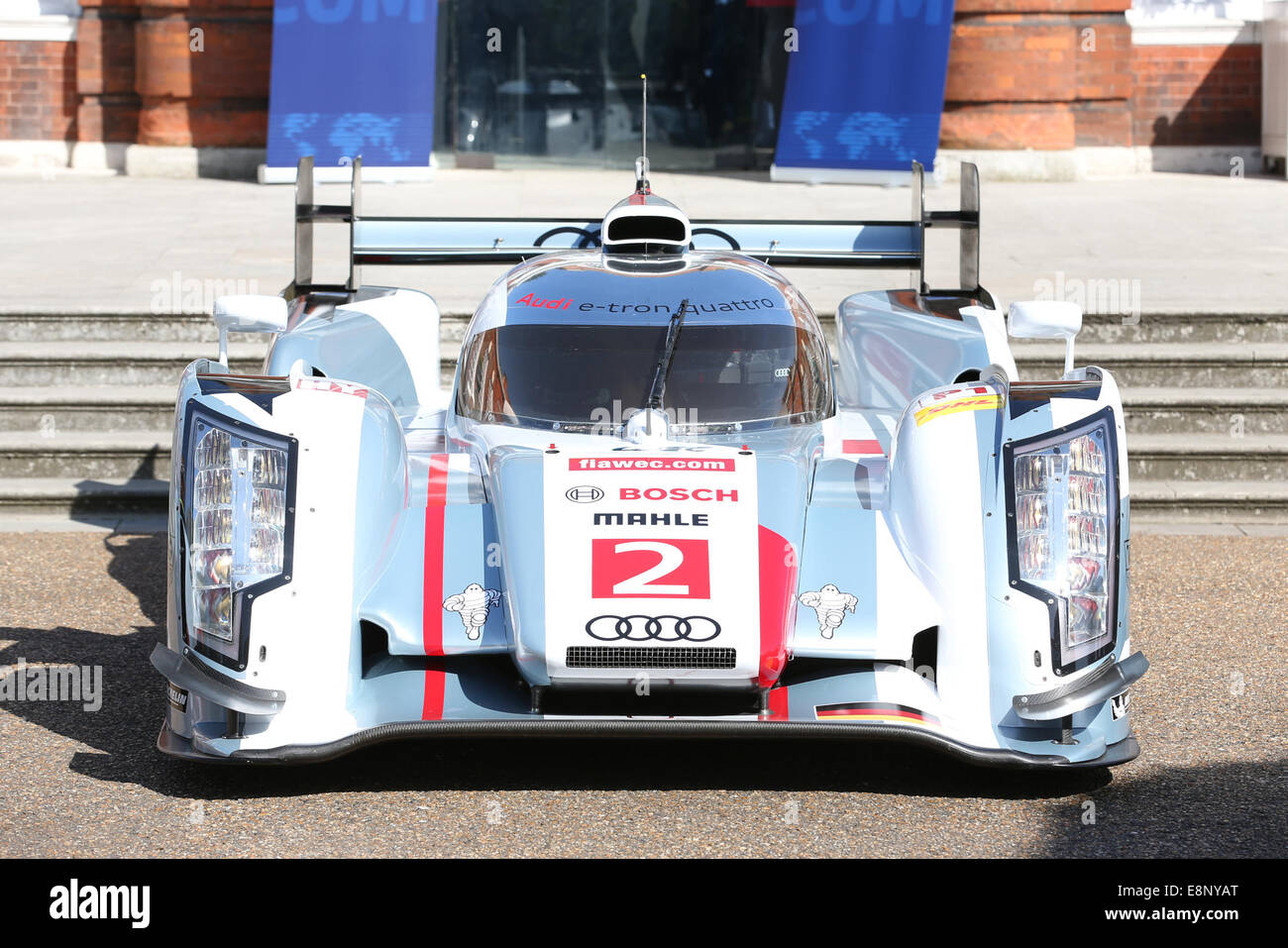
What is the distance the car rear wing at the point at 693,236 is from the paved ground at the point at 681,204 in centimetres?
246

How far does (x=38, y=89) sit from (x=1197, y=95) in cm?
1276

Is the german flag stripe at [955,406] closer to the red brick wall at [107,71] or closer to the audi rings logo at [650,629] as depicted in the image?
the audi rings logo at [650,629]

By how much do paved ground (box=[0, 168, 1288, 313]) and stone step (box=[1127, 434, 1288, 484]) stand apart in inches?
49.0

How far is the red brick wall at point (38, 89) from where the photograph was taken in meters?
18.0

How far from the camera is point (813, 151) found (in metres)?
16.3

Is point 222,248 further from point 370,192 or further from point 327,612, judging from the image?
point 327,612

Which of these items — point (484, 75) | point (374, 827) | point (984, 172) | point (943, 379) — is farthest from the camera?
point (484, 75)

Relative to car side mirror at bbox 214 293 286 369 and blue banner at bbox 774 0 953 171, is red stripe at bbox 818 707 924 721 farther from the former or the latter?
blue banner at bbox 774 0 953 171

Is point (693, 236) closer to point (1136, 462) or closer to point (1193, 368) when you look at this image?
point (1136, 462)

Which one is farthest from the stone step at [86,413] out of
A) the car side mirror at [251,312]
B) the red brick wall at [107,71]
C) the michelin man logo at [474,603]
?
the red brick wall at [107,71]

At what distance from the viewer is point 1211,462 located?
8.07m
